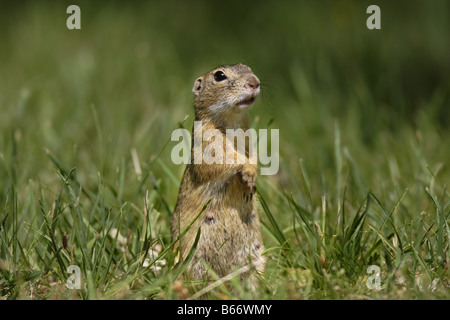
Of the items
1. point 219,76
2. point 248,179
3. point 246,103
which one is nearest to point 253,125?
point 219,76

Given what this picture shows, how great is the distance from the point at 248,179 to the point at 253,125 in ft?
3.94

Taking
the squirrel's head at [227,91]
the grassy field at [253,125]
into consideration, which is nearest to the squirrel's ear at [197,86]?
the squirrel's head at [227,91]

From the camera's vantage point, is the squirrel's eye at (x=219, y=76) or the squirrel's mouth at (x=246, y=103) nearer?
the squirrel's mouth at (x=246, y=103)

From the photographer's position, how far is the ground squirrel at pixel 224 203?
3119mm

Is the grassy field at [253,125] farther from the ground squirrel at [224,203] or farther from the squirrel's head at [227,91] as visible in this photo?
the squirrel's head at [227,91]

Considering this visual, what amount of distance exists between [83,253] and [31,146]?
6.86 feet

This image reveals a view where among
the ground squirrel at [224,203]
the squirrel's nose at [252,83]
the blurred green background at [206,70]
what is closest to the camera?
the ground squirrel at [224,203]

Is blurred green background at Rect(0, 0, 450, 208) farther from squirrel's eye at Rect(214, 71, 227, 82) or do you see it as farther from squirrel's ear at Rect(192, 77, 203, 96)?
squirrel's eye at Rect(214, 71, 227, 82)

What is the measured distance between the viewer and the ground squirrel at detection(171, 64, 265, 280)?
10.2ft

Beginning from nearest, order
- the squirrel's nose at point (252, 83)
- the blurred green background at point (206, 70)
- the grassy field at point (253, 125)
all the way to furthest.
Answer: the grassy field at point (253, 125) < the squirrel's nose at point (252, 83) < the blurred green background at point (206, 70)

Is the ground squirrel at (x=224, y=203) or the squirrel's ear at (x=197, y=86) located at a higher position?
the squirrel's ear at (x=197, y=86)

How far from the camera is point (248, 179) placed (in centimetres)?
316

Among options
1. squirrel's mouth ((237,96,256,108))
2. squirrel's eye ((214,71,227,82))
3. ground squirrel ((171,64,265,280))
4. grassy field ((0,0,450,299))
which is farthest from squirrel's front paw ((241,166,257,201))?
squirrel's eye ((214,71,227,82))

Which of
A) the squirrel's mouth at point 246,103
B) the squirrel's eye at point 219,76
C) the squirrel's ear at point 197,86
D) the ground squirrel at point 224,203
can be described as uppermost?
the squirrel's eye at point 219,76
